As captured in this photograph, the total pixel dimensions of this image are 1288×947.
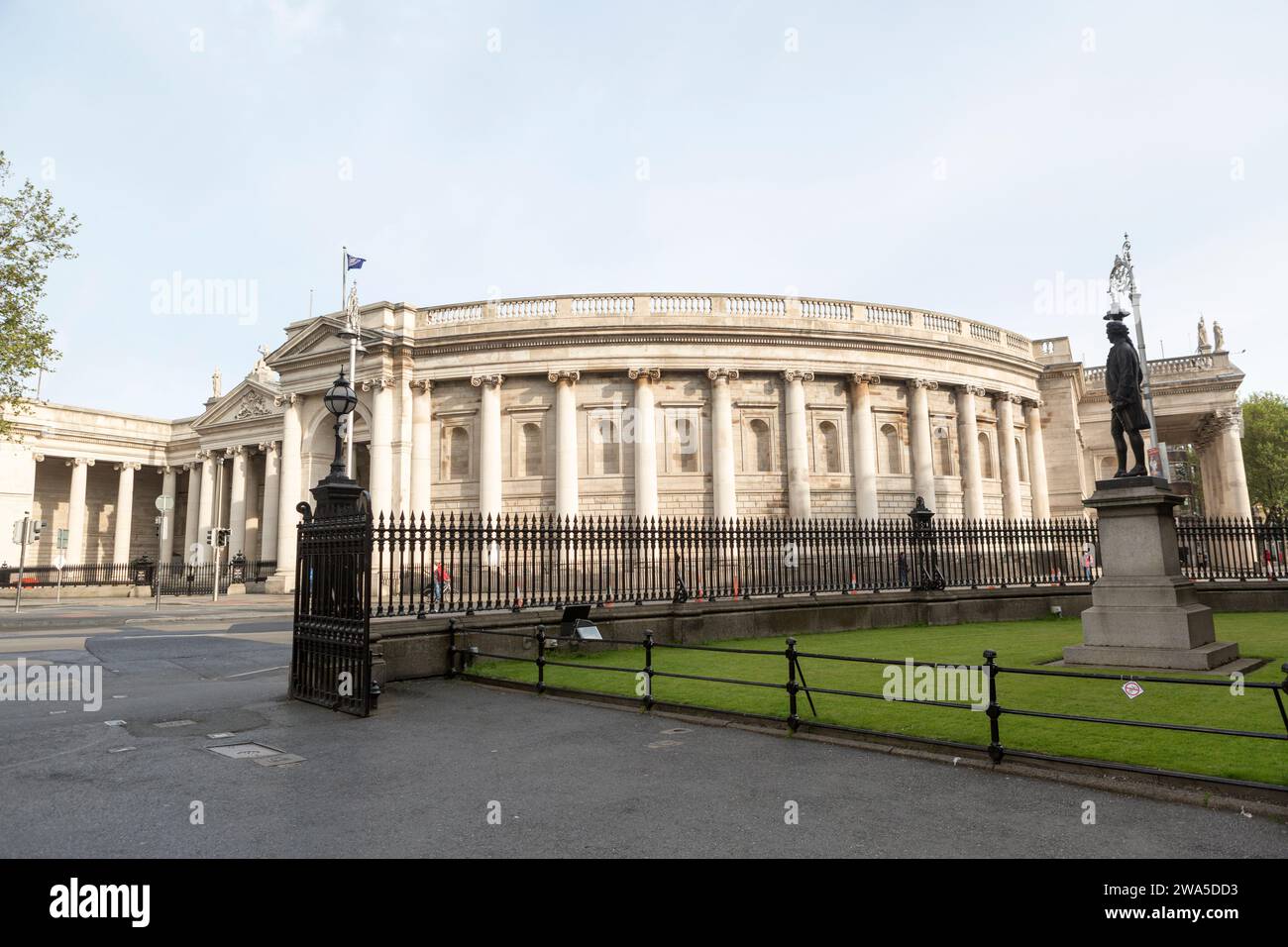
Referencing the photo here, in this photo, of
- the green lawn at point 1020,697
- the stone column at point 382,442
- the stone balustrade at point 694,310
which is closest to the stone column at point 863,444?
the stone balustrade at point 694,310

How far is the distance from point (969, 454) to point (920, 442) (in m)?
3.11

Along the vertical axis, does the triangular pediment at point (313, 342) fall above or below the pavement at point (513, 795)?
above

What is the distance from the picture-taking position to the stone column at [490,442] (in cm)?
3316

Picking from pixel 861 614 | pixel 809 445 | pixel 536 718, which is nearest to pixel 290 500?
pixel 809 445

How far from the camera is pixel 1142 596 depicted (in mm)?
10516

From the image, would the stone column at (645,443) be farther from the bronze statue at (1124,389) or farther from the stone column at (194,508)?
the stone column at (194,508)

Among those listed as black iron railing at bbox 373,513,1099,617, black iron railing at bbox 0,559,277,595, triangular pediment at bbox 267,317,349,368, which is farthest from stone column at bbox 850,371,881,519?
black iron railing at bbox 0,559,277,595

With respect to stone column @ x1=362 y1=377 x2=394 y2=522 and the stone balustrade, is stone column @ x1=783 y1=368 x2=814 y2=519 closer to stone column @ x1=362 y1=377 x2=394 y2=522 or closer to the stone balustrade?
the stone balustrade

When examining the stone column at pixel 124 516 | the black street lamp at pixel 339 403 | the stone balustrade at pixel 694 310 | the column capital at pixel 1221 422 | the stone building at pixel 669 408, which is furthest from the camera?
the stone column at pixel 124 516

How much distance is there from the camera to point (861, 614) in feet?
57.3

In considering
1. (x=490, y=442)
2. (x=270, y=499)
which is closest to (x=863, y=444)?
(x=490, y=442)

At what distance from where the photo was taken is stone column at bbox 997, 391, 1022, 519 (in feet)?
125

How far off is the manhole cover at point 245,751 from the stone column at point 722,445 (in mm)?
25117
